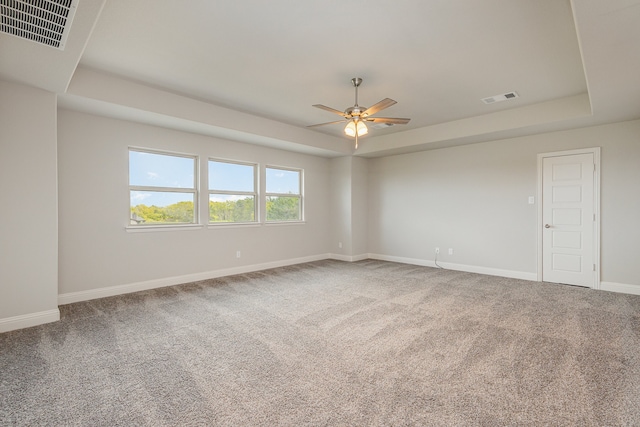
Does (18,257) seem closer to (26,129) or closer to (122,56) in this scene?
(26,129)

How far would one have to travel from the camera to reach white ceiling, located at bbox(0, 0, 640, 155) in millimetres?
2416

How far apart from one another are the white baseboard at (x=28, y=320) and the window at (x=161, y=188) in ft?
5.04

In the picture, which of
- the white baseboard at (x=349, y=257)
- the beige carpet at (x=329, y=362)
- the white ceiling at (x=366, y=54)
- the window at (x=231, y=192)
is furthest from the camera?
the white baseboard at (x=349, y=257)

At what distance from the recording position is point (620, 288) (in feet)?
15.0

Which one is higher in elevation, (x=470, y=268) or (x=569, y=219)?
(x=569, y=219)

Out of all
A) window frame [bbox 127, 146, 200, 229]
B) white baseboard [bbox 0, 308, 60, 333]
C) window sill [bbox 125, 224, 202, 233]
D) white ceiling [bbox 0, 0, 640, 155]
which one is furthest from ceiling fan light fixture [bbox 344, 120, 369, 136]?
white baseboard [bbox 0, 308, 60, 333]

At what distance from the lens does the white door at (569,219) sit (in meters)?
4.81

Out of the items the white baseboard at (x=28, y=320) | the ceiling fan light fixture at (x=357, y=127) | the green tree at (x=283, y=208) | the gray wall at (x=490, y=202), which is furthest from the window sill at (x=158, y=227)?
the gray wall at (x=490, y=202)

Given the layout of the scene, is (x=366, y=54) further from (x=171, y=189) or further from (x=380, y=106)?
(x=171, y=189)

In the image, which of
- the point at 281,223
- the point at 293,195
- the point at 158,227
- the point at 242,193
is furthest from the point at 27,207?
the point at 293,195

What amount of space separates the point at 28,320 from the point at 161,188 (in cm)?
227

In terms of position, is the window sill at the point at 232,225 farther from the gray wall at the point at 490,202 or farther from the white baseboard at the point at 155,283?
the gray wall at the point at 490,202

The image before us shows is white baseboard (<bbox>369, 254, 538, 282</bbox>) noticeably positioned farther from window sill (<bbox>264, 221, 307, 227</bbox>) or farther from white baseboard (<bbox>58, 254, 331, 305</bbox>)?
white baseboard (<bbox>58, 254, 331, 305</bbox>)

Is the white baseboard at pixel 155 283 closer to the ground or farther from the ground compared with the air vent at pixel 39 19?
closer to the ground
